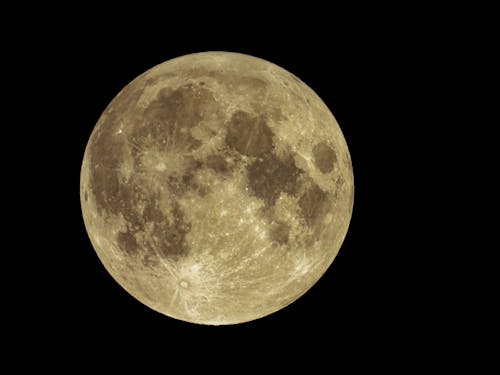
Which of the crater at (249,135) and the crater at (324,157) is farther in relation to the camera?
the crater at (324,157)

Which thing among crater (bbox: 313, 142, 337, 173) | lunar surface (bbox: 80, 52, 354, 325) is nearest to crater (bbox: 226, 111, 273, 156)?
lunar surface (bbox: 80, 52, 354, 325)

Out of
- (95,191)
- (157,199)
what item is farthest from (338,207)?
(95,191)

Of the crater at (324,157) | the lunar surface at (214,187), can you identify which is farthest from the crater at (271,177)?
the crater at (324,157)

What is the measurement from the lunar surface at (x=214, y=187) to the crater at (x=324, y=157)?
0.03ft

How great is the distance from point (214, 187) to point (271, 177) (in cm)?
51

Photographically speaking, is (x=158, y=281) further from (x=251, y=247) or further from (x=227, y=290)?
(x=251, y=247)

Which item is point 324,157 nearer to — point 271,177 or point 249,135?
point 271,177

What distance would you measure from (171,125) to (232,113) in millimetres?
542

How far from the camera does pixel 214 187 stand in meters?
4.12

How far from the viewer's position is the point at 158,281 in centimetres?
454

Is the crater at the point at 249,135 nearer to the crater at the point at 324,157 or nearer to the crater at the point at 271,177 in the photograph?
the crater at the point at 271,177

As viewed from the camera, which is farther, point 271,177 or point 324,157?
point 324,157

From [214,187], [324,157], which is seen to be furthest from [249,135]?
[324,157]

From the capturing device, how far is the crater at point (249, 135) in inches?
164
